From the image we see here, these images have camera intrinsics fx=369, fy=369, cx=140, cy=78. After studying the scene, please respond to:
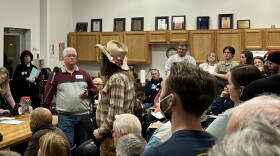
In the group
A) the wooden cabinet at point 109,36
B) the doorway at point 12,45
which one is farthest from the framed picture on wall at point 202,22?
the doorway at point 12,45

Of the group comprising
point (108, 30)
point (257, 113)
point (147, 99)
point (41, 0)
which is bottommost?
point (147, 99)

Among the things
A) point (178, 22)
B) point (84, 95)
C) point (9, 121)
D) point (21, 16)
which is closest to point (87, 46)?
point (21, 16)

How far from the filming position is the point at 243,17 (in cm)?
879

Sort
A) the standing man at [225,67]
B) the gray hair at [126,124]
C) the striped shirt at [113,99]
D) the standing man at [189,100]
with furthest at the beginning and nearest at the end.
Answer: the standing man at [225,67], the striped shirt at [113,99], the gray hair at [126,124], the standing man at [189,100]

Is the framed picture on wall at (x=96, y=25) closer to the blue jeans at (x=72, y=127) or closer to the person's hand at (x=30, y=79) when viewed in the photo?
the person's hand at (x=30, y=79)

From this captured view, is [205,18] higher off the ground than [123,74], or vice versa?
[205,18]

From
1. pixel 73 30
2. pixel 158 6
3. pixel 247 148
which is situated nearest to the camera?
pixel 247 148

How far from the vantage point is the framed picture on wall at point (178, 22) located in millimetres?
9296

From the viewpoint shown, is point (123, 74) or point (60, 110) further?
point (60, 110)

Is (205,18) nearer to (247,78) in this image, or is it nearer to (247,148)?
(247,78)

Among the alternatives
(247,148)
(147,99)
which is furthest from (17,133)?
(147,99)

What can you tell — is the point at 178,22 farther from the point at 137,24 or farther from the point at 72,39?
the point at 72,39

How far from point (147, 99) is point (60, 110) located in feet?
11.5

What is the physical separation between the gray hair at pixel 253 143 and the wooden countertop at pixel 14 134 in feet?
10.3
